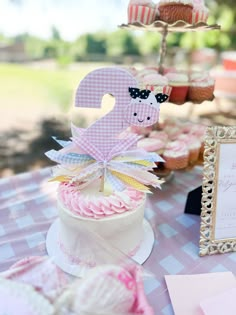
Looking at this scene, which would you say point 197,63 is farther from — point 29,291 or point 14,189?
point 29,291

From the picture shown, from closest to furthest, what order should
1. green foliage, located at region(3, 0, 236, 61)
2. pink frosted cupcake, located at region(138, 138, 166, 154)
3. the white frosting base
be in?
the white frosting base → pink frosted cupcake, located at region(138, 138, 166, 154) → green foliage, located at region(3, 0, 236, 61)

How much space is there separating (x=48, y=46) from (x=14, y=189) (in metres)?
5.67

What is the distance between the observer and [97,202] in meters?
0.62

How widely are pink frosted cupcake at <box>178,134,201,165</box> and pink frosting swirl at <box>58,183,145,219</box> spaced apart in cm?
38

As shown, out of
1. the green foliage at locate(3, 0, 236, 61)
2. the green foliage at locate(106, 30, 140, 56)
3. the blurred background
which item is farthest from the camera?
the green foliage at locate(106, 30, 140, 56)

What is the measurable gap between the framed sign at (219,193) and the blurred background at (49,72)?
545 mm

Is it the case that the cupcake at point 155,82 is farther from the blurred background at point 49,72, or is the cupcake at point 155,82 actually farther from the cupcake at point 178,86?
the blurred background at point 49,72

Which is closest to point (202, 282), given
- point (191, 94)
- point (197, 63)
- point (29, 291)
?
point (29, 291)

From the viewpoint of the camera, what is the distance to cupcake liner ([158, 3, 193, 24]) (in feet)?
2.89

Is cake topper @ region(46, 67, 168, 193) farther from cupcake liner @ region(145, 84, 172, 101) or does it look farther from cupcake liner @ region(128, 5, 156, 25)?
cupcake liner @ region(128, 5, 156, 25)

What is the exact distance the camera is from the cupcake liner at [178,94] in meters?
0.95

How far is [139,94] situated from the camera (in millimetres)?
634

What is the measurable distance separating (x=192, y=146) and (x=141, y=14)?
1.47 feet

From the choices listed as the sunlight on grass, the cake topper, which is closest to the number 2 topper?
the cake topper
